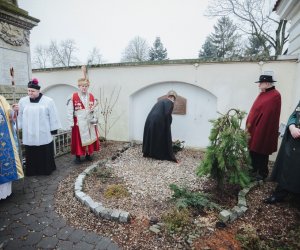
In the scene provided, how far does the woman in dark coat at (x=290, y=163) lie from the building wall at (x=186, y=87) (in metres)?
2.20

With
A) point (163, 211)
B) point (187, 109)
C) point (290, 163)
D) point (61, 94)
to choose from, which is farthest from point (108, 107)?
point (290, 163)

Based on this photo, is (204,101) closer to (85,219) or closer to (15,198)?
(85,219)

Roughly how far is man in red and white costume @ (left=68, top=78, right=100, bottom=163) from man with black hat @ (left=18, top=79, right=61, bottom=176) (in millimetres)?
578

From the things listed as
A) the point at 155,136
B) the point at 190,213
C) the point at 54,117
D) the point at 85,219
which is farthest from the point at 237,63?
the point at 85,219

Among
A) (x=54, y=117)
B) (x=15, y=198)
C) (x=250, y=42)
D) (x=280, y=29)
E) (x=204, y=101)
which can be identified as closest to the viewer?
(x=15, y=198)

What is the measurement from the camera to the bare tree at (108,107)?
25.1 feet

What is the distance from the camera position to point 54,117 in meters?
4.82

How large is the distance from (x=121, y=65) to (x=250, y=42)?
19306 mm

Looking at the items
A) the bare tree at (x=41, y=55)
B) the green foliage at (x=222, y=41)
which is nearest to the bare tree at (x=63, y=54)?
the bare tree at (x=41, y=55)

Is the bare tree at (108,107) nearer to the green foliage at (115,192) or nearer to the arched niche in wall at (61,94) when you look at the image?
the arched niche in wall at (61,94)

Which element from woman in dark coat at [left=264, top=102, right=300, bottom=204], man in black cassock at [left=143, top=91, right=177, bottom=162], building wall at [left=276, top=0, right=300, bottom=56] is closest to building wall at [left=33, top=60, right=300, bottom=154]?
building wall at [left=276, top=0, right=300, bottom=56]

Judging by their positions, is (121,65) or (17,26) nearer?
(17,26)

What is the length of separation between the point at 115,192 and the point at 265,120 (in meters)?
3.07

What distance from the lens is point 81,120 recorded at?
215 inches
